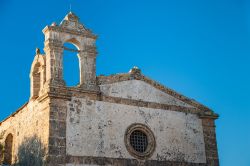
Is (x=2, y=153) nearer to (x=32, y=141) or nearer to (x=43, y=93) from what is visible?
(x=32, y=141)

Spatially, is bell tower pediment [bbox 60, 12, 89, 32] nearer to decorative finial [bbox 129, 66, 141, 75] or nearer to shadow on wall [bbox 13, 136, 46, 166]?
decorative finial [bbox 129, 66, 141, 75]

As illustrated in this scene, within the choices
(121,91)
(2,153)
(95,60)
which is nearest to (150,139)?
(121,91)

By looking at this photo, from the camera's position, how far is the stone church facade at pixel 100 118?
802 inches

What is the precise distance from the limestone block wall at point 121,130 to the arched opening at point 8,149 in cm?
656

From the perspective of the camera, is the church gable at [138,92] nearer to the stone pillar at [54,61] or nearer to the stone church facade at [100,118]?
the stone church facade at [100,118]

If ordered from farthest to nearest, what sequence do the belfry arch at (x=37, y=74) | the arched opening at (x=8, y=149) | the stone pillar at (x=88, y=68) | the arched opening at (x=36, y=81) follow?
the arched opening at (x=8, y=149) → the arched opening at (x=36, y=81) → the belfry arch at (x=37, y=74) → the stone pillar at (x=88, y=68)

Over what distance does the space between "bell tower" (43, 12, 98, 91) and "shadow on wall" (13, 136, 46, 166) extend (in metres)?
2.90

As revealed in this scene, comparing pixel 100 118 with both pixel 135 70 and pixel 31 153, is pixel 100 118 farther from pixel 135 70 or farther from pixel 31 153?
pixel 135 70

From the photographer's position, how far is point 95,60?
22.6 metres

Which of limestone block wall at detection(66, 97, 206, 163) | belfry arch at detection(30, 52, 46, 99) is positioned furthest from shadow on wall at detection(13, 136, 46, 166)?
belfry arch at detection(30, 52, 46, 99)

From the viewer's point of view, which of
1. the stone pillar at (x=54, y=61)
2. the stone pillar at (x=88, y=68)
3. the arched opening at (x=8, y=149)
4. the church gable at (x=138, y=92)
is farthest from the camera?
the arched opening at (x=8, y=149)

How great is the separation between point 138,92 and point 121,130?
259 centimetres

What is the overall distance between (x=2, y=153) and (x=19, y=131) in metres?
2.39

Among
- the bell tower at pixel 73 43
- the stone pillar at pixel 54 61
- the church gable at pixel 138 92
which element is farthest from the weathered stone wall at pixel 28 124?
the church gable at pixel 138 92
